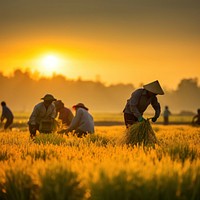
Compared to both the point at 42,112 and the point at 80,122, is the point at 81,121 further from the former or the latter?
the point at 42,112

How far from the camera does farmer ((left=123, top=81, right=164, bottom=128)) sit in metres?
10.9

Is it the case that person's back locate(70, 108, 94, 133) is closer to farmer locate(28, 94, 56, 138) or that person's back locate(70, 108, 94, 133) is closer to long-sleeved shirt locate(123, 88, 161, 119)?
farmer locate(28, 94, 56, 138)

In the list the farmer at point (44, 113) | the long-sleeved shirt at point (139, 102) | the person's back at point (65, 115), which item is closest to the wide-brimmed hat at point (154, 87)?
the long-sleeved shirt at point (139, 102)

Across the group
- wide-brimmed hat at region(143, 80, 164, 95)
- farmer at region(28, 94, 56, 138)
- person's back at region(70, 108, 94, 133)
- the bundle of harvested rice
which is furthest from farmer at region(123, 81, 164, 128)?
farmer at region(28, 94, 56, 138)

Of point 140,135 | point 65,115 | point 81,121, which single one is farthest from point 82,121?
point 140,135

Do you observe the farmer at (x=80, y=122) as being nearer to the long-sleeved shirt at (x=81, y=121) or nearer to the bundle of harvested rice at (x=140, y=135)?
the long-sleeved shirt at (x=81, y=121)

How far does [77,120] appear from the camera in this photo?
42.6 ft

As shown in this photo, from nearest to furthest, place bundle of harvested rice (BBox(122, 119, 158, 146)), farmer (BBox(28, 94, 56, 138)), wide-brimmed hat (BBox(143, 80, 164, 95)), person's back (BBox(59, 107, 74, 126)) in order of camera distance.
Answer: bundle of harvested rice (BBox(122, 119, 158, 146))
wide-brimmed hat (BBox(143, 80, 164, 95))
farmer (BBox(28, 94, 56, 138))
person's back (BBox(59, 107, 74, 126))

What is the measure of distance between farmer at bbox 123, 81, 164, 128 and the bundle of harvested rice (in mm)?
329

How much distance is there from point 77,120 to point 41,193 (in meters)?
8.61

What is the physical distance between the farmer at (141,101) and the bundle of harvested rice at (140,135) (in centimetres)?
33

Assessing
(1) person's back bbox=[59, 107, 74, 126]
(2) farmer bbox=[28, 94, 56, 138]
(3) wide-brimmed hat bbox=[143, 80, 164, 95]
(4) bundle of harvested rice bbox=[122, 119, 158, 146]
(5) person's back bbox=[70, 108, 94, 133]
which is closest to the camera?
(4) bundle of harvested rice bbox=[122, 119, 158, 146]

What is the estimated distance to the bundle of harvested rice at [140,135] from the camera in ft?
32.6

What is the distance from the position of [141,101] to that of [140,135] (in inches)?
59.3
